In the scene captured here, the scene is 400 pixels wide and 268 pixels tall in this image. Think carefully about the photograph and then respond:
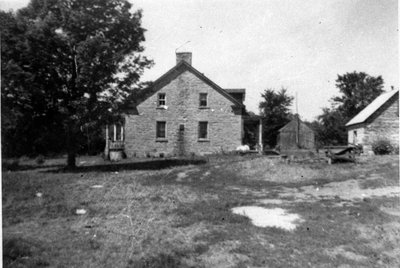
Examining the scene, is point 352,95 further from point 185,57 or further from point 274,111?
point 185,57

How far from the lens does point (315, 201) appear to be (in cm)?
927

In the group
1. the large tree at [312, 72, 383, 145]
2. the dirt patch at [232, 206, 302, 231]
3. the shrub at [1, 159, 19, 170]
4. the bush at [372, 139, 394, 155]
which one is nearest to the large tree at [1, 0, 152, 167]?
the shrub at [1, 159, 19, 170]

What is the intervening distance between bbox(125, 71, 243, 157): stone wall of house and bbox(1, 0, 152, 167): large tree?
932cm

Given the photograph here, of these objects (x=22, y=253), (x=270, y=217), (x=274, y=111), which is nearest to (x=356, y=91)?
(x=274, y=111)

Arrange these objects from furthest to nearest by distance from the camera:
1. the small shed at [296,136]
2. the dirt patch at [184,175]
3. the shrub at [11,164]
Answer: the small shed at [296,136] → the shrub at [11,164] → the dirt patch at [184,175]

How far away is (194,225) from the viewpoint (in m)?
6.75

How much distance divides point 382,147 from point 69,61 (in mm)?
22508

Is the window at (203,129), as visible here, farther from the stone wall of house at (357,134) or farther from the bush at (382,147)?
the bush at (382,147)

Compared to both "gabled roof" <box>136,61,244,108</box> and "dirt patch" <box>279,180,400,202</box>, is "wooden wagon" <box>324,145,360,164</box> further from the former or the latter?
"gabled roof" <box>136,61,244,108</box>

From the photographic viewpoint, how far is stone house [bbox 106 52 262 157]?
26.3 m

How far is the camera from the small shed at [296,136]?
139 ft

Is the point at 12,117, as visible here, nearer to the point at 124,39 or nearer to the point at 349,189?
the point at 124,39

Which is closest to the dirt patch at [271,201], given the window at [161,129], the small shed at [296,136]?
the window at [161,129]

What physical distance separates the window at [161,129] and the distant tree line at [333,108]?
22.7 meters
